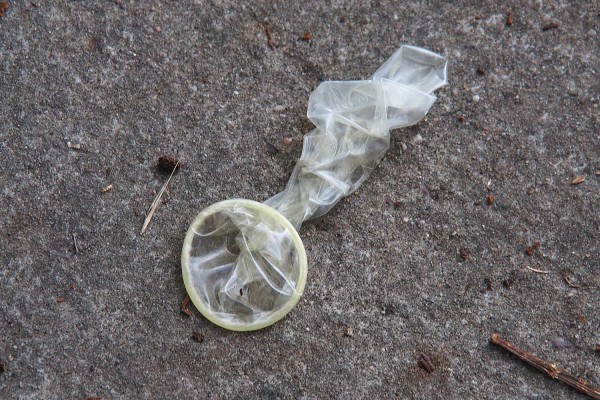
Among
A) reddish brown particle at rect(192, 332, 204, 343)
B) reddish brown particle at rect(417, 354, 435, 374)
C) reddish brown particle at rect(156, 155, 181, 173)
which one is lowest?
reddish brown particle at rect(417, 354, 435, 374)

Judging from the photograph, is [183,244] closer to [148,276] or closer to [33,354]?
[148,276]

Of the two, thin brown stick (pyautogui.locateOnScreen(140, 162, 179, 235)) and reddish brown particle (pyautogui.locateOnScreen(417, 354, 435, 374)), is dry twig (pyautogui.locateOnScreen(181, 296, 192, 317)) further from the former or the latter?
reddish brown particle (pyautogui.locateOnScreen(417, 354, 435, 374))

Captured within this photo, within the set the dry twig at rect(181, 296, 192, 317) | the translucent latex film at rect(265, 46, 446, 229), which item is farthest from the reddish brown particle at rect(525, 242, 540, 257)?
the dry twig at rect(181, 296, 192, 317)

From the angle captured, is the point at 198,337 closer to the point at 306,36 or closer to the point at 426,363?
the point at 426,363

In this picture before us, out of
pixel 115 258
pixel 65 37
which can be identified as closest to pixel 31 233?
pixel 115 258

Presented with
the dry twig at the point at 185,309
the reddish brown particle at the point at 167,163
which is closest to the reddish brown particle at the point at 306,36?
the reddish brown particle at the point at 167,163

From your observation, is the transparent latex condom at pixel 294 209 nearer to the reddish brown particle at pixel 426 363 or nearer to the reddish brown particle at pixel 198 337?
the reddish brown particle at pixel 198 337
